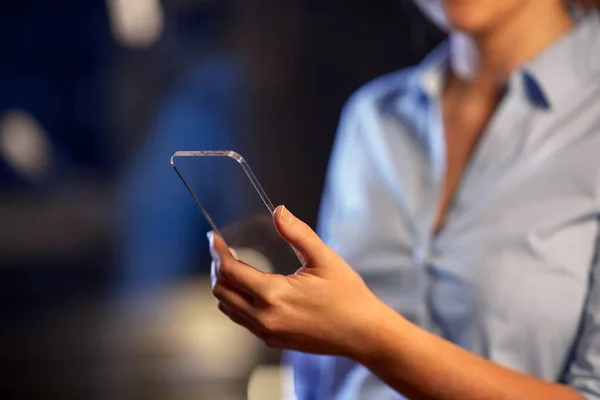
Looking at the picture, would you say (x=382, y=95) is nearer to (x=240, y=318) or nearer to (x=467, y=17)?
(x=467, y=17)

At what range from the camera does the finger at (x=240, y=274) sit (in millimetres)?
495

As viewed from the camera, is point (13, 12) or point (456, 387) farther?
point (13, 12)

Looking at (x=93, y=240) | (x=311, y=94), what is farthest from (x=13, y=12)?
(x=311, y=94)

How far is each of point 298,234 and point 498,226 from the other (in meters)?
0.28

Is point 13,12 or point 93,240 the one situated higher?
point 13,12

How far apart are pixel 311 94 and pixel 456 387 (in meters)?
0.80

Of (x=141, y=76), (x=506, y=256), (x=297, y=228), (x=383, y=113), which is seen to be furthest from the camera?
(x=141, y=76)

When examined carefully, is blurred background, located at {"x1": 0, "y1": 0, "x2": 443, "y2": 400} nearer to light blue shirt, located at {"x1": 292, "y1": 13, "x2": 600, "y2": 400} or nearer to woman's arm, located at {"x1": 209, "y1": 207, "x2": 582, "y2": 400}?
light blue shirt, located at {"x1": 292, "y1": 13, "x2": 600, "y2": 400}

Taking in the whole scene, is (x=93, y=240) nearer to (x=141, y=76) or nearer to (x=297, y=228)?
(x=141, y=76)

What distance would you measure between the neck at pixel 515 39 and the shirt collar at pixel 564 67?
15 millimetres

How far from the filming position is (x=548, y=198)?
677 millimetres

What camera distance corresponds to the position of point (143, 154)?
4.58ft

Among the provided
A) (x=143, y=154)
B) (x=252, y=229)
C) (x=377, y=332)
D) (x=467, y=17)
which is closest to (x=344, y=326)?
(x=377, y=332)

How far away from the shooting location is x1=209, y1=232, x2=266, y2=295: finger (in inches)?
19.5
